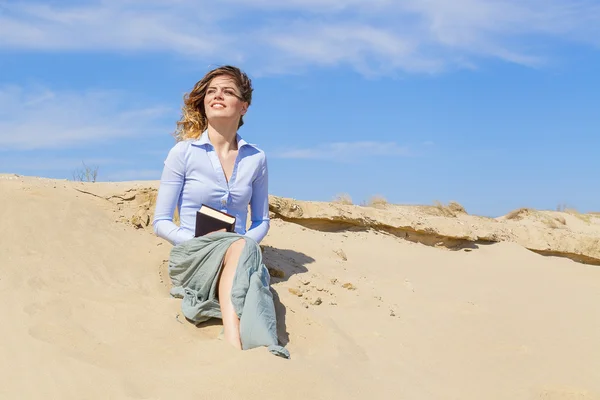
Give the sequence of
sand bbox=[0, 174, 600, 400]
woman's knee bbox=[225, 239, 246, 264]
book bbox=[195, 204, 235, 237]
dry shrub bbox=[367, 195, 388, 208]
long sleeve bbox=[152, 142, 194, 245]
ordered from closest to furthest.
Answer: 1. sand bbox=[0, 174, 600, 400]
2. woman's knee bbox=[225, 239, 246, 264]
3. book bbox=[195, 204, 235, 237]
4. long sleeve bbox=[152, 142, 194, 245]
5. dry shrub bbox=[367, 195, 388, 208]

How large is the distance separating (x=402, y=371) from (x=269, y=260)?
1857mm

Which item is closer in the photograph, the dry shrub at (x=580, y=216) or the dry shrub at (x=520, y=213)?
the dry shrub at (x=520, y=213)

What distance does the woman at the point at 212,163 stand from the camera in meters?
4.60

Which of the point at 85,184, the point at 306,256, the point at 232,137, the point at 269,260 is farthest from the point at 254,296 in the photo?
the point at 85,184

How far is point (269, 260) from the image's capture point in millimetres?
5648

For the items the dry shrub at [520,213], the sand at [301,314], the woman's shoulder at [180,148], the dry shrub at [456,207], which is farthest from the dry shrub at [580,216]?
the woman's shoulder at [180,148]

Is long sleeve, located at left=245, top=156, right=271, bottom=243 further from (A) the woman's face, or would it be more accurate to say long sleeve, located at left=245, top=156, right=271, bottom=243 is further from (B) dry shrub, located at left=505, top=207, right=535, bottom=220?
(B) dry shrub, located at left=505, top=207, right=535, bottom=220

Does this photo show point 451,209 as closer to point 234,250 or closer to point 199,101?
point 199,101

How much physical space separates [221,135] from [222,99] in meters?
0.26

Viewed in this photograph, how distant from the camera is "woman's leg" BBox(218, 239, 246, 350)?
377 cm

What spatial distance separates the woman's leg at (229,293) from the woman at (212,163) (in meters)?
0.44

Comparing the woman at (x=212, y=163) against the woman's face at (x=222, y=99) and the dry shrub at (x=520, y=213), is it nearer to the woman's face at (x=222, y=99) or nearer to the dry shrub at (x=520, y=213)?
the woman's face at (x=222, y=99)

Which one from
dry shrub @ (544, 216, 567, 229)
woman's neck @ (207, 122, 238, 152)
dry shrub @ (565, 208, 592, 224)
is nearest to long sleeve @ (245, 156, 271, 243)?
woman's neck @ (207, 122, 238, 152)

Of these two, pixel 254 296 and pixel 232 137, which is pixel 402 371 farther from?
pixel 232 137
